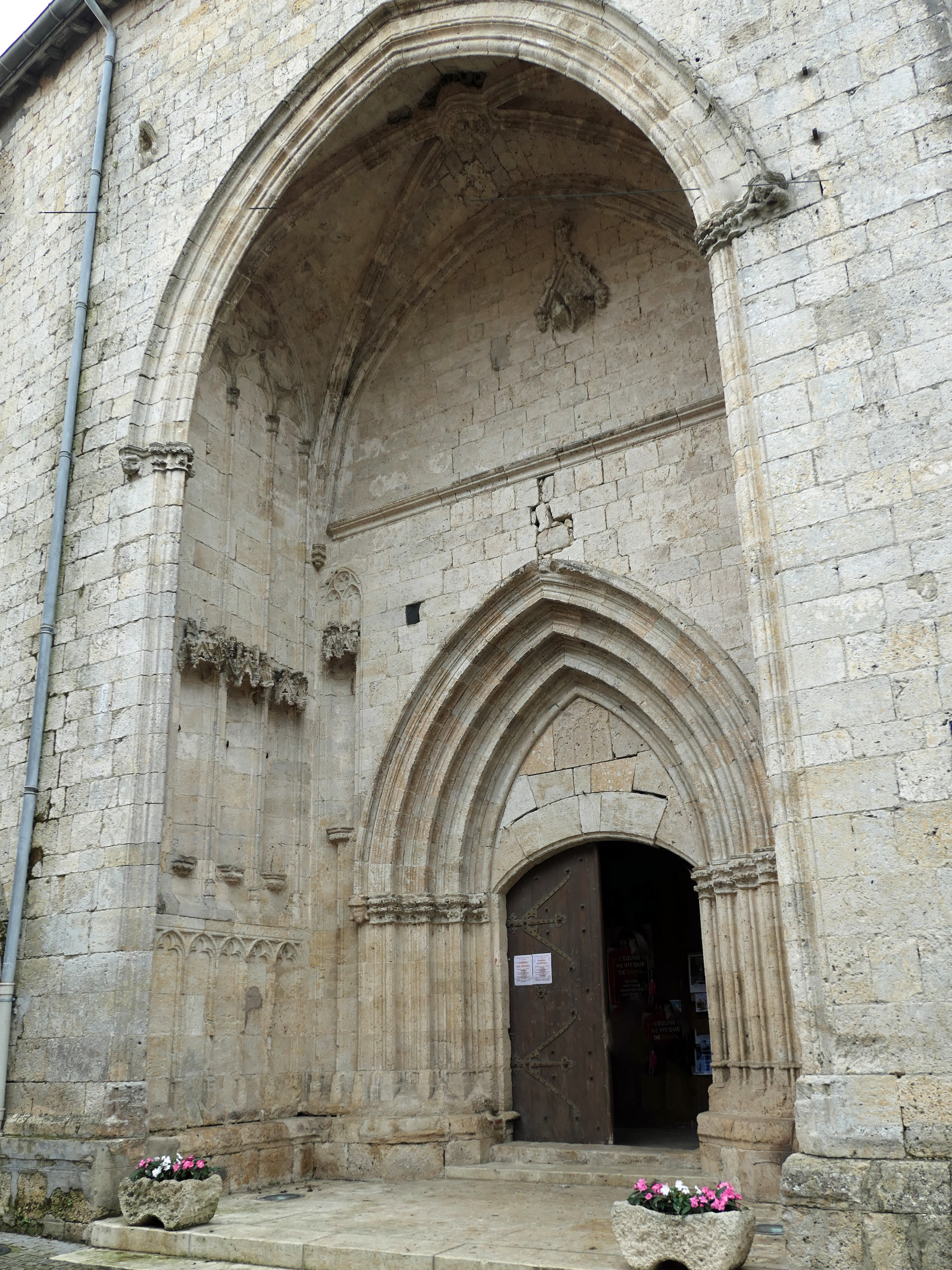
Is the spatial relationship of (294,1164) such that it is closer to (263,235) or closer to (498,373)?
(498,373)

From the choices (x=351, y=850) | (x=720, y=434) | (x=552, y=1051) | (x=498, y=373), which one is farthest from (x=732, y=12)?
(x=552, y=1051)

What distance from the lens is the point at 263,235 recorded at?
7.88 metres

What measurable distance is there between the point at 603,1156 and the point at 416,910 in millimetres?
1911

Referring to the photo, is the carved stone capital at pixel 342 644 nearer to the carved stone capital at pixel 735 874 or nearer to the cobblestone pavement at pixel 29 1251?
the carved stone capital at pixel 735 874

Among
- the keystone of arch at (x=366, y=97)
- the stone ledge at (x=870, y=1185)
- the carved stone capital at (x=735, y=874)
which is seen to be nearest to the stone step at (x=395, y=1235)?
the stone ledge at (x=870, y=1185)

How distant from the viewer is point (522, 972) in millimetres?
7605

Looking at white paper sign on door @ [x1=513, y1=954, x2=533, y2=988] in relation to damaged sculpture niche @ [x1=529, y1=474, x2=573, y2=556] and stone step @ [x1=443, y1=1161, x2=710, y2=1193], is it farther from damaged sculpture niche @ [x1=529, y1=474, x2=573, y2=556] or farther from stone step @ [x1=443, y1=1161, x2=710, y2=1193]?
damaged sculpture niche @ [x1=529, y1=474, x2=573, y2=556]

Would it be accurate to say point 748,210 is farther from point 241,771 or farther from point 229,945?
point 229,945

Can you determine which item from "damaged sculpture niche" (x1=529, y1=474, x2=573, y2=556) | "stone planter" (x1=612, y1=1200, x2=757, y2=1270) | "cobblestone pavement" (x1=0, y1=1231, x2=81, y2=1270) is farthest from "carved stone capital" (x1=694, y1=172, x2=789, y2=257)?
"cobblestone pavement" (x1=0, y1=1231, x2=81, y2=1270)

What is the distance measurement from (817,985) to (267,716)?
179 inches

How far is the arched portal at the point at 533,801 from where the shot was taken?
21.5 ft

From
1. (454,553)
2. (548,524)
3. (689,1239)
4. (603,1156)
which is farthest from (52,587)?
(689,1239)

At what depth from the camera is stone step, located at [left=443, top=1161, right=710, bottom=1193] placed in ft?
20.6

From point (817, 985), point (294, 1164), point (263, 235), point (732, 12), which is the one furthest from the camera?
point (263, 235)
